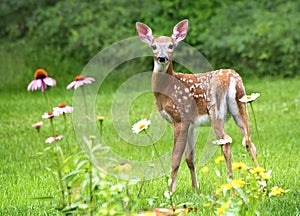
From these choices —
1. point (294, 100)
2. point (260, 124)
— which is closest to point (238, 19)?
point (294, 100)

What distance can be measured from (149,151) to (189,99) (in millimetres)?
2633

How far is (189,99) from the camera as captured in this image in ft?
21.0

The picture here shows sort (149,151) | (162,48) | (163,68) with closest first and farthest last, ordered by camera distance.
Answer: (162,48) < (163,68) < (149,151)

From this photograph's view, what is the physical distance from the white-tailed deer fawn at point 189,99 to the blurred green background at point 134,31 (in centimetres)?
964

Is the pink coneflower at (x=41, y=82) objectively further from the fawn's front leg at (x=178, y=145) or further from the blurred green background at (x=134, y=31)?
the blurred green background at (x=134, y=31)

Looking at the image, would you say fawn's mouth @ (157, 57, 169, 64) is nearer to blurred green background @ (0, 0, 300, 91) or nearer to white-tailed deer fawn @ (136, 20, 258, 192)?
white-tailed deer fawn @ (136, 20, 258, 192)

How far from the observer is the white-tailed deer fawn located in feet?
20.7

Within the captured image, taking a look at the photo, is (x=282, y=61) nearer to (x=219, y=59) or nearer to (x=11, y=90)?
(x=219, y=59)

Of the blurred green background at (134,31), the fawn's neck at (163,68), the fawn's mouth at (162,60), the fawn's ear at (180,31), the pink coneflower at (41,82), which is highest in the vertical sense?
the blurred green background at (134,31)

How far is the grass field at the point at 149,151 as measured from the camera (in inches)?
238

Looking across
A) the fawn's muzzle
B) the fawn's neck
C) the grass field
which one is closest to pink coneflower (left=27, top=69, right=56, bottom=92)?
the grass field

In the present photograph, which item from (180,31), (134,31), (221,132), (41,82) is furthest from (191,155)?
(134,31)

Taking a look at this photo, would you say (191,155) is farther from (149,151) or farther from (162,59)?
(149,151)

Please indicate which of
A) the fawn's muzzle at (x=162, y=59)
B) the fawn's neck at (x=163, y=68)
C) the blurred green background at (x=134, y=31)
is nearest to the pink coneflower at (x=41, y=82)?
the fawn's muzzle at (x=162, y=59)
